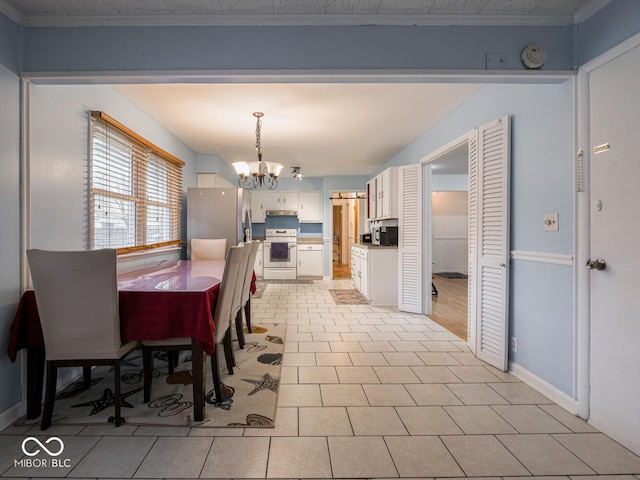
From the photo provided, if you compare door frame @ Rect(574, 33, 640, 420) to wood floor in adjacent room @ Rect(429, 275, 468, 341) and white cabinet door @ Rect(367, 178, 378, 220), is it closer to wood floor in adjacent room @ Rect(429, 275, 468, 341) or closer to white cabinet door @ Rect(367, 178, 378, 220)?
wood floor in adjacent room @ Rect(429, 275, 468, 341)

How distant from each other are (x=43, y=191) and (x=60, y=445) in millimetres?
1531

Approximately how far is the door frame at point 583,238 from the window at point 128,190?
3474 millimetres

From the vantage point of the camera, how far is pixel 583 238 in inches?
75.6

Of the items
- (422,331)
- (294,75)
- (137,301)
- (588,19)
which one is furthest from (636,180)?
(137,301)

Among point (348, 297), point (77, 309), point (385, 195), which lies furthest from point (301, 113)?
point (348, 297)

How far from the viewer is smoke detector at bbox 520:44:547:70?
6.48 feet

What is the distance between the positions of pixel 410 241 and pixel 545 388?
240 cm

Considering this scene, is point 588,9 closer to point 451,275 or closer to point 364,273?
point 364,273

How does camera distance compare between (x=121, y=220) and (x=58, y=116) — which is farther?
(x=121, y=220)

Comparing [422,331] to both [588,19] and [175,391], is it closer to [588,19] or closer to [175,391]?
[175,391]

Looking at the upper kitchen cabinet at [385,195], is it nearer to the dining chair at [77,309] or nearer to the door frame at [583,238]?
the door frame at [583,238]

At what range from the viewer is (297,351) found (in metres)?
3.00

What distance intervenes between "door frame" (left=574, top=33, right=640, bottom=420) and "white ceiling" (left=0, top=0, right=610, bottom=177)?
0.48 meters

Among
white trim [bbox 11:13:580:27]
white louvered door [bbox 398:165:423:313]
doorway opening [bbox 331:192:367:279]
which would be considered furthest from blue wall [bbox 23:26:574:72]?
doorway opening [bbox 331:192:367:279]
